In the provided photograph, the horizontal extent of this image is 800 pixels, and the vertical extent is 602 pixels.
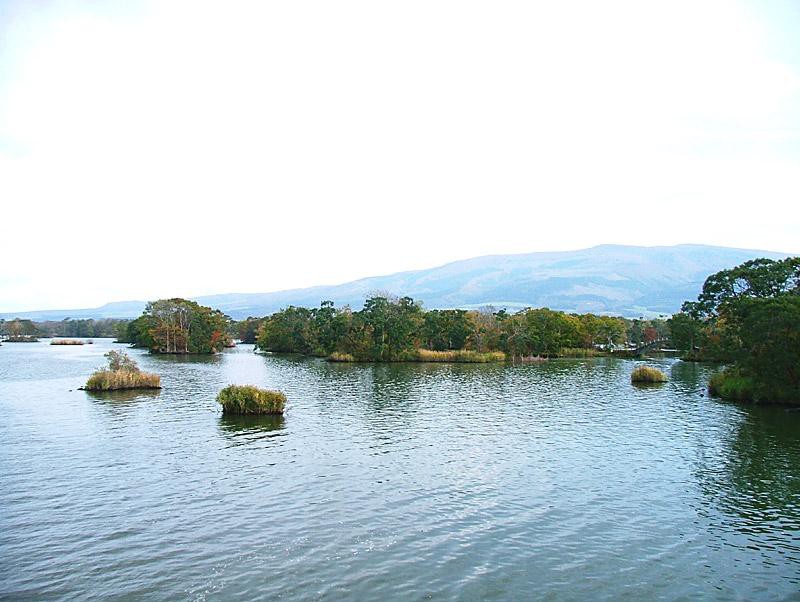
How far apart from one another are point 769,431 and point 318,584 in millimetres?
33528

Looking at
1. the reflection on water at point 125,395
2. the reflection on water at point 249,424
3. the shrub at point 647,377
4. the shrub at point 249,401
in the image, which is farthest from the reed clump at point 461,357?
the reflection on water at point 249,424

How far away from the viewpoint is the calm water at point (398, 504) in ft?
53.4

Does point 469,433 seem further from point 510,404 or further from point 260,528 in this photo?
point 260,528

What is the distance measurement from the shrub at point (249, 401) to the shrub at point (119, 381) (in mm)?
17761

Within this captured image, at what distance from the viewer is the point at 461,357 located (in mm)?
102812

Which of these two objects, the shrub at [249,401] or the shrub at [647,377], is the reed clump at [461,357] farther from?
the shrub at [249,401]

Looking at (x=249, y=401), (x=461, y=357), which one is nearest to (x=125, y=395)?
(x=249, y=401)

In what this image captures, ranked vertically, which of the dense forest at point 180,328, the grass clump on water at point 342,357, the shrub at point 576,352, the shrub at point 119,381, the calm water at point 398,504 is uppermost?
the dense forest at point 180,328

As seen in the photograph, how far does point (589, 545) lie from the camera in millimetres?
18859

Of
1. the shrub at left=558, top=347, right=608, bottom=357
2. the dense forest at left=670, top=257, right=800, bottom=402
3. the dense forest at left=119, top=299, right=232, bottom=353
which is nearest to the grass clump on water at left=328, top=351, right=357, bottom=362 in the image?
the shrub at left=558, top=347, right=608, bottom=357

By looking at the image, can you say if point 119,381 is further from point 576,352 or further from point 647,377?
point 576,352

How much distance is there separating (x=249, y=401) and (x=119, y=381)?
19997mm

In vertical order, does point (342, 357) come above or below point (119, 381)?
below

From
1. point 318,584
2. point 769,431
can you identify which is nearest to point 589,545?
point 318,584
